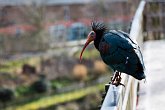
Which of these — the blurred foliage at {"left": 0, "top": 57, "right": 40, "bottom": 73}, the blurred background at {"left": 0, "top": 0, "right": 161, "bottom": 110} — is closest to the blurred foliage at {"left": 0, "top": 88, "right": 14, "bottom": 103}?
the blurred background at {"left": 0, "top": 0, "right": 161, "bottom": 110}

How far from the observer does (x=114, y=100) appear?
2.38 meters

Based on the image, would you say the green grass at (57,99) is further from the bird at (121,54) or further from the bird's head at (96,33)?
the bird at (121,54)

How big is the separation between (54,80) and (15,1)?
9.56 m

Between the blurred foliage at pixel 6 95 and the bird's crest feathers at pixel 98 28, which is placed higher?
the bird's crest feathers at pixel 98 28

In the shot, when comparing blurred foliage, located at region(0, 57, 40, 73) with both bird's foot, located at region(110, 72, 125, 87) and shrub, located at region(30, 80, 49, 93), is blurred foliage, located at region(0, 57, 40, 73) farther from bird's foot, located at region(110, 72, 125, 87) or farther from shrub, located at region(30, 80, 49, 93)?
bird's foot, located at region(110, 72, 125, 87)

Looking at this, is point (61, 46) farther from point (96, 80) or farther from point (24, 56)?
point (96, 80)

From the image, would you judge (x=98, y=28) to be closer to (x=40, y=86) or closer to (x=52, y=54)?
(x=40, y=86)

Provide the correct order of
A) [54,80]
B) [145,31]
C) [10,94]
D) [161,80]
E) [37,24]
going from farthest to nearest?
[37,24] → [54,80] → [10,94] → [145,31] → [161,80]

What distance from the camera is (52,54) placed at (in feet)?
74.9

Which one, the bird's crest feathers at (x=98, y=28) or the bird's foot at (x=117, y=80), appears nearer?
the bird's foot at (x=117, y=80)

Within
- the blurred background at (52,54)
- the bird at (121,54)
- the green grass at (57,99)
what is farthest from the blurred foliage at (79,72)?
the bird at (121,54)

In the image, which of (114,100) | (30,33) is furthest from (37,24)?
(114,100)

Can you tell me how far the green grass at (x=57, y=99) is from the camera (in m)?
18.1

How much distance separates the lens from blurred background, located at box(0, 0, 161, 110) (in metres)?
18.9
